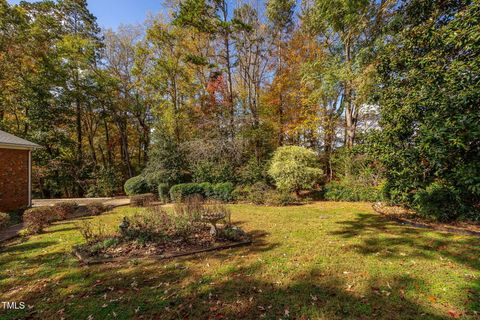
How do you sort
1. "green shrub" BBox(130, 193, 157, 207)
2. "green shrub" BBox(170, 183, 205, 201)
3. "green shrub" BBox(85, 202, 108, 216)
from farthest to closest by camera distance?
"green shrub" BBox(170, 183, 205, 201)
"green shrub" BBox(130, 193, 157, 207)
"green shrub" BBox(85, 202, 108, 216)

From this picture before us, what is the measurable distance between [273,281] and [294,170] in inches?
298

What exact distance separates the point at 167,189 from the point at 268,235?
776 cm

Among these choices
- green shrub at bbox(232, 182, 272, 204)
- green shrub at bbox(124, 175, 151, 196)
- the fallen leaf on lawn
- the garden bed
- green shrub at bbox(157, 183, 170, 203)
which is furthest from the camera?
green shrub at bbox(124, 175, 151, 196)

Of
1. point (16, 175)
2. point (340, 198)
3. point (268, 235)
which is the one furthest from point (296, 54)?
point (16, 175)

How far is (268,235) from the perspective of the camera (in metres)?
5.29

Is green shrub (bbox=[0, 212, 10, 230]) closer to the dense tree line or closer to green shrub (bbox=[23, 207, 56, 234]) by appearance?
green shrub (bbox=[23, 207, 56, 234])

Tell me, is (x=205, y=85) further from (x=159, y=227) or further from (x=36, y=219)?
(x=159, y=227)

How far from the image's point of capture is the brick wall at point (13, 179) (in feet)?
27.4

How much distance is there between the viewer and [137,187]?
1210cm

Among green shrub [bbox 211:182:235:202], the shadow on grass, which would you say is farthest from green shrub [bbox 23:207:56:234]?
the shadow on grass

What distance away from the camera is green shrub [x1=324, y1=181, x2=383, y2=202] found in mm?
9430

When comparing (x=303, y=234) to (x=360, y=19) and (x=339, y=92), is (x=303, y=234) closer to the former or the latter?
(x=339, y=92)

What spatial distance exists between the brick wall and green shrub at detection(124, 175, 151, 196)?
4143 millimetres

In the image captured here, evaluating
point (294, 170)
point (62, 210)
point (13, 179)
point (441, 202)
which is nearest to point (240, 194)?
point (294, 170)
